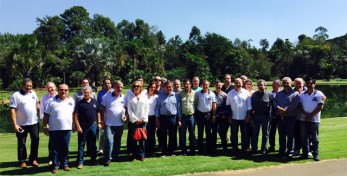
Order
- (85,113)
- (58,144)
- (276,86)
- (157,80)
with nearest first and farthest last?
1. (58,144)
2. (85,113)
3. (276,86)
4. (157,80)

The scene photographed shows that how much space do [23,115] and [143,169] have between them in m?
3.00

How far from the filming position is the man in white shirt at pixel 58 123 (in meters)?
7.71

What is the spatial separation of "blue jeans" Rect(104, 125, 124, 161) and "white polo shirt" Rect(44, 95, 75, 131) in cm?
100

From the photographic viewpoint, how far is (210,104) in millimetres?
9523

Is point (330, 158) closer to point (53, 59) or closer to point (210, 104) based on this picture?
point (210, 104)

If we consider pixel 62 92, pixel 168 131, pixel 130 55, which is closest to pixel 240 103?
pixel 168 131


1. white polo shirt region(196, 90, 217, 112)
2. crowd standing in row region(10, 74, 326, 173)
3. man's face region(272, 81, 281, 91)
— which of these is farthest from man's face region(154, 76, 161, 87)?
man's face region(272, 81, 281, 91)

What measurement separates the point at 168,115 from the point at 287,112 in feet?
9.89

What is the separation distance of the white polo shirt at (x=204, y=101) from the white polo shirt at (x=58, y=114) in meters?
3.41

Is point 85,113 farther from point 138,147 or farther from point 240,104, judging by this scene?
point 240,104

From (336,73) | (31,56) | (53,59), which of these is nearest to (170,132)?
(31,56)

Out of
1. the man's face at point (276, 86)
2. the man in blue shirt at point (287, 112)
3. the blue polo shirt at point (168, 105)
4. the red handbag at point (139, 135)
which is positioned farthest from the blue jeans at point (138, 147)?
the man's face at point (276, 86)

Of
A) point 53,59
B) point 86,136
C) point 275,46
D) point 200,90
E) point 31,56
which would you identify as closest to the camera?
point 86,136

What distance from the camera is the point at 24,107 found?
8070mm
